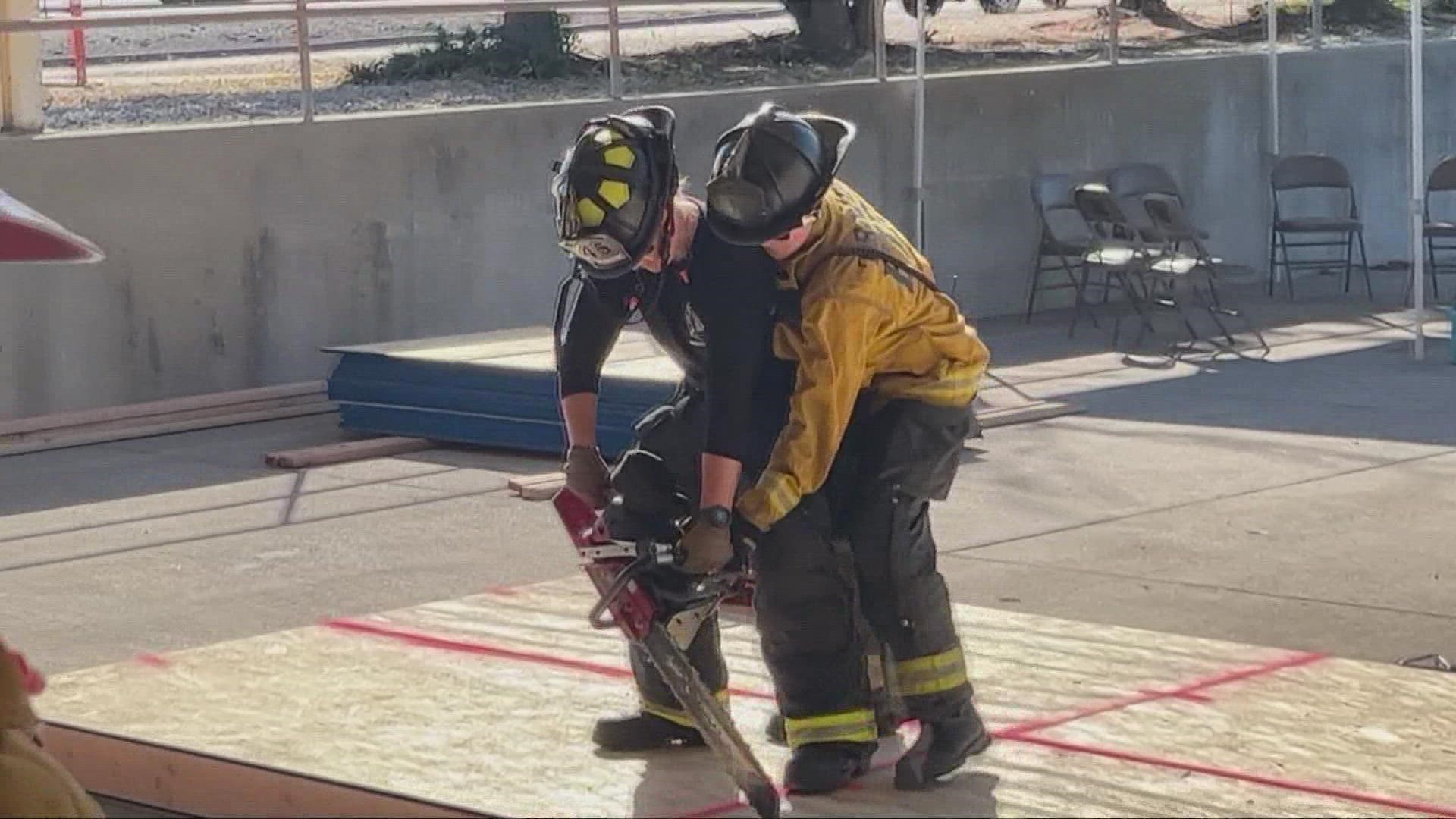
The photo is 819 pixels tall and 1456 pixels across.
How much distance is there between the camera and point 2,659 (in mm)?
4379

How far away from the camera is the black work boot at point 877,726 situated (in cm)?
Result: 555

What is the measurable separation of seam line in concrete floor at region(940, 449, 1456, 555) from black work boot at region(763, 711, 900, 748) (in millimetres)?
2862

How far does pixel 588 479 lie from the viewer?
5391mm

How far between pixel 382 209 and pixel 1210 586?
6442 millimetres

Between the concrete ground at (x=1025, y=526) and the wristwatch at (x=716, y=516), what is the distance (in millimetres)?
2709

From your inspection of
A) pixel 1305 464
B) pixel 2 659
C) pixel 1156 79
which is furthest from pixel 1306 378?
pixel 2 659

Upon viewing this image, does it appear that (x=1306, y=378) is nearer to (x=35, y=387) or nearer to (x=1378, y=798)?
(x=35, y=387)

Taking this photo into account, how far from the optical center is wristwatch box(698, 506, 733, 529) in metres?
4.87

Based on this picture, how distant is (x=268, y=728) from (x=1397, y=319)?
10.8 meters

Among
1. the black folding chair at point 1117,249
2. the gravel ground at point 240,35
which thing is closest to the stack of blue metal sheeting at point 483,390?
the gravel ground at point 240,35

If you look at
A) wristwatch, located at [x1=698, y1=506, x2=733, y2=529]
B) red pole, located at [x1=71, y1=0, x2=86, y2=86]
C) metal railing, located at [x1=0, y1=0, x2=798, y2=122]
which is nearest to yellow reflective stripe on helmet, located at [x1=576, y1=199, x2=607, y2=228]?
wristwatch, located at [x1=698, y1=506, x2=733, y2=529]

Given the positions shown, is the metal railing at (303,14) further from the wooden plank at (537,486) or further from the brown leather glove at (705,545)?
the brown leather glove at (705,545)

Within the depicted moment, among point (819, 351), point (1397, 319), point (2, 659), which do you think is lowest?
point (1397, 319)

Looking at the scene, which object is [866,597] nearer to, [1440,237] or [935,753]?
[935,753]
